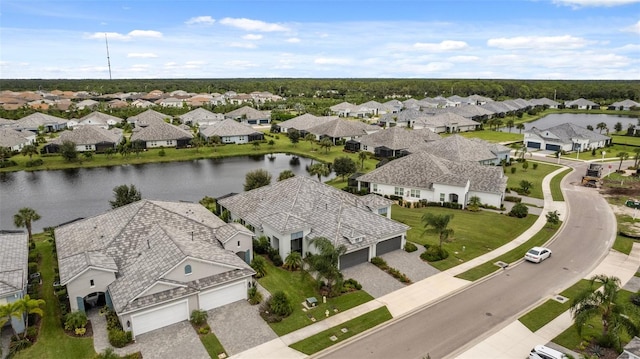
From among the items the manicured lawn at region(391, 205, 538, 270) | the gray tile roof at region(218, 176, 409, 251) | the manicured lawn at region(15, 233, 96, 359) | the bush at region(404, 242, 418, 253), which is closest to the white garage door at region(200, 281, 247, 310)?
the gray tile roof at region(218, 176, 409, 251)

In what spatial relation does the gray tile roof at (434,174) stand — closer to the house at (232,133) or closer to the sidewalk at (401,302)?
the sidewalk at (401,302)

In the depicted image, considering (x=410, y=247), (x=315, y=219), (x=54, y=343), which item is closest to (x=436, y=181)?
(x=410, y=247)

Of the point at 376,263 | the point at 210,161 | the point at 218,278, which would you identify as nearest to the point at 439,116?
the point at 210,161

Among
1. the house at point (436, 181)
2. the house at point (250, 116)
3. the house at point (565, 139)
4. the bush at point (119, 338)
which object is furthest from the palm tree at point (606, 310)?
the house at point (250, 116)

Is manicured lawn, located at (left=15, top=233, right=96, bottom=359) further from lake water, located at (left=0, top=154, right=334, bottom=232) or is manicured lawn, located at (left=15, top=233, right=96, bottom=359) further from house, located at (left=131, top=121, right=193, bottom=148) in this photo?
house, located at (left=131, top=121, right=193, bottom=148)

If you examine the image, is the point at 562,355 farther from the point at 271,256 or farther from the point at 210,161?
the point at 210,161

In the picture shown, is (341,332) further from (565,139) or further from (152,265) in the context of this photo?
(565,139)

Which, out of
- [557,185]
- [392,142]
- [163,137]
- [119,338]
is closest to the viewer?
[119,338]
